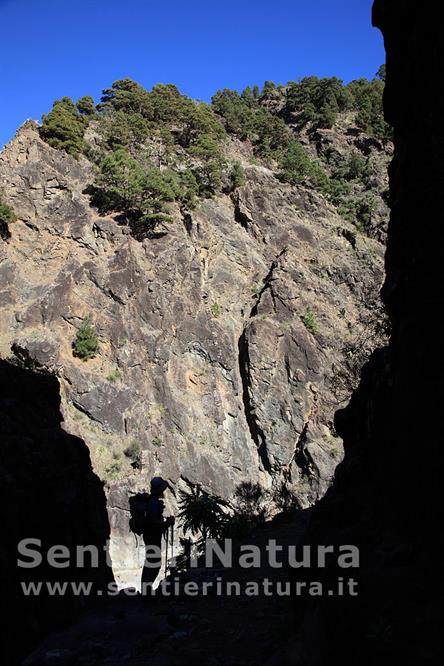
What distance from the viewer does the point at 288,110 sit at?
58.7 metres

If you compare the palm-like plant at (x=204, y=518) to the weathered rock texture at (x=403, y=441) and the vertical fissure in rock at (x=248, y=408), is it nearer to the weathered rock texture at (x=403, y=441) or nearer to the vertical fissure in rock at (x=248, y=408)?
the weathered rock texture at (x=403, y=441)

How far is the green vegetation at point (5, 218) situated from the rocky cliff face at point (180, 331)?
463mm

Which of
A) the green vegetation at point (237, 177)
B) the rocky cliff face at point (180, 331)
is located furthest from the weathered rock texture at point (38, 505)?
the green vegetation at point (237, 177)

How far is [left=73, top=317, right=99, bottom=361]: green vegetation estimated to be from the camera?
28156 millimetres

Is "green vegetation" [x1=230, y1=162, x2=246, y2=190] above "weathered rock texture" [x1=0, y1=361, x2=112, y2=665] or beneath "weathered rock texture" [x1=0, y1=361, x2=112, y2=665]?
above

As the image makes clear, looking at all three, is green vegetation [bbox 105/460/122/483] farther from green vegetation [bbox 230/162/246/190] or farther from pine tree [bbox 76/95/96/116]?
pine tree [bbox 76/95/96/116]

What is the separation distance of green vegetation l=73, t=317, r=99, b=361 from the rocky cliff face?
454mm

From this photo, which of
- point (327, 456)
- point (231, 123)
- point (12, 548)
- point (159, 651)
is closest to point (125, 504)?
point (327, 456)

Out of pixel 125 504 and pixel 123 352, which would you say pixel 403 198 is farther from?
pixel 123 352

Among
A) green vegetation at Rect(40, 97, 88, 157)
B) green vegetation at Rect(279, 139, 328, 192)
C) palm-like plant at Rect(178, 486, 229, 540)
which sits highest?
green vegetation at Rect(279, 139, 328, 192)

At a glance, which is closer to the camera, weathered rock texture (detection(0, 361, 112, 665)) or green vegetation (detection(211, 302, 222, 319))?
weathered rock texture (detection(0, 361, 112, 665))

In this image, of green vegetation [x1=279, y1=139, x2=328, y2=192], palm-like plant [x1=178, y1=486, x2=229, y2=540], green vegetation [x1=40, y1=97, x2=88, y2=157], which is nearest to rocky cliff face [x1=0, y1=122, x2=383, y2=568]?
green vegetation [x1=40, y1=97, x2=88, y2=157]

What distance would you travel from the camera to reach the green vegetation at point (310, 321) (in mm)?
32812

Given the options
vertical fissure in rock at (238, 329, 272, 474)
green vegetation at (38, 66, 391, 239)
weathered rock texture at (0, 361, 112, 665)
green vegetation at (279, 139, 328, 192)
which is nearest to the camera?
weathered rock texture at (0, 361, 112, 665)
